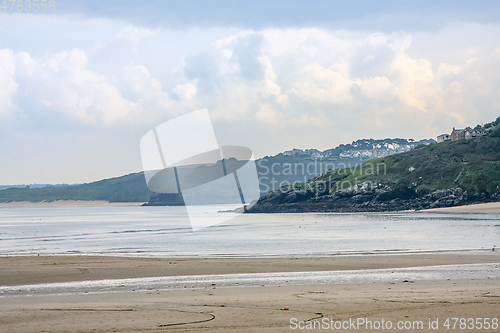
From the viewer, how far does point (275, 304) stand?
16453 mm

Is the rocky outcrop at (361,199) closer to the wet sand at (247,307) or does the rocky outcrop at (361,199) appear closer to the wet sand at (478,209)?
the wet sand at (478,209)

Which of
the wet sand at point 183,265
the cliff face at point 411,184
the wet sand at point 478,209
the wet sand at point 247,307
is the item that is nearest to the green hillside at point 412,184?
the cliff face at point 411,184

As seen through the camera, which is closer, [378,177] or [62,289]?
[62,289]

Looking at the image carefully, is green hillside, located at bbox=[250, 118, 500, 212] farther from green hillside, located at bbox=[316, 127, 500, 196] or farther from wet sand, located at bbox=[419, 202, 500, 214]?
wet sand, located at bbox=[419, 202, 500, 214]

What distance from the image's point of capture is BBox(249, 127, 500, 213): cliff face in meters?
133

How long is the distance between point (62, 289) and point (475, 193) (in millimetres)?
125181

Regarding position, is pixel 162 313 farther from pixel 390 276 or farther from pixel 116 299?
pixel 390 276

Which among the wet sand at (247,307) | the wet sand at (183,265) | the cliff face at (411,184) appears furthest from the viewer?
the cliff face at (411,184)

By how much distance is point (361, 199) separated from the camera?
15125cm

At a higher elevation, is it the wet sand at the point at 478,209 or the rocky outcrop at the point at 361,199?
the rocky outcrop at the point at 361,199

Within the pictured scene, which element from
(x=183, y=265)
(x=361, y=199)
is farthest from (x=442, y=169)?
(x=183, y=265)

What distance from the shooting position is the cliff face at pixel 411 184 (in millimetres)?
133000

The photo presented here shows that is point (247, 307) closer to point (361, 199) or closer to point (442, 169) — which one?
point (361, 199)

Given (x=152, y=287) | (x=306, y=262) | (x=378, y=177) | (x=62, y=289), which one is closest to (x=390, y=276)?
(x=306, y=262)
